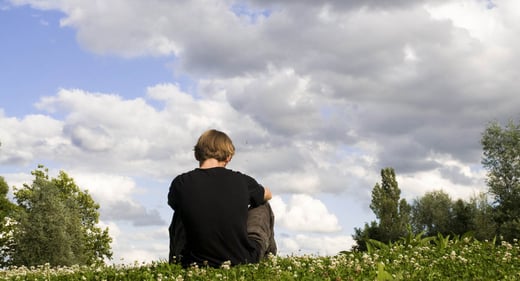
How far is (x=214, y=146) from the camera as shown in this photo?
9.63m

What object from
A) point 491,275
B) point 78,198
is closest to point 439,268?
point 491,275

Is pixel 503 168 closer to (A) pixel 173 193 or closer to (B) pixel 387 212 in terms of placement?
(B) pixel 387 212

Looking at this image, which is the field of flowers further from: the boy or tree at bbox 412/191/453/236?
tree at bbox 412/191/453/236

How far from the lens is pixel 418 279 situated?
26.4 ft

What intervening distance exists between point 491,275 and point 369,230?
67833 mm

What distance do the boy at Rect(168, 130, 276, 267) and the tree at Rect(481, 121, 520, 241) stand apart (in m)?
59.0

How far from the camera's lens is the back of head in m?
9.66

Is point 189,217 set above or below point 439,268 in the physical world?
above

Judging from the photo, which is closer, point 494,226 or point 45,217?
point 45,217

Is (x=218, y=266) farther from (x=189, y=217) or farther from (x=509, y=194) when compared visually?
(x=509, y=194)

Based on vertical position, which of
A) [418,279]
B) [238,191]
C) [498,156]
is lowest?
[418,279]

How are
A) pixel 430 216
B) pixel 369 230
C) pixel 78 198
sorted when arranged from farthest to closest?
pixel 430 216, pixel 369 230, pixel 78 198

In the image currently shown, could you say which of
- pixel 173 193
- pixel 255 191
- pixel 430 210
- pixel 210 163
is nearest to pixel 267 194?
pixel 255 191

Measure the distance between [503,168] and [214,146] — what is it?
61.7 m
